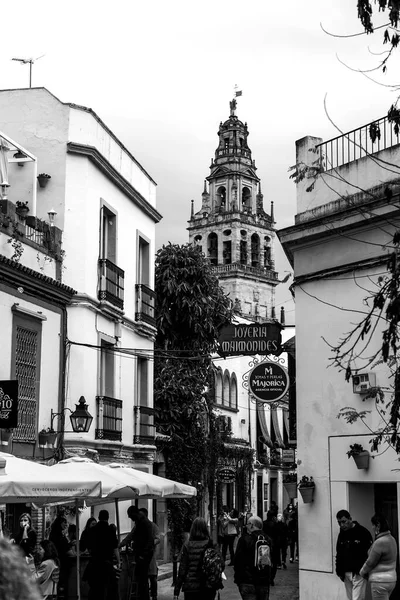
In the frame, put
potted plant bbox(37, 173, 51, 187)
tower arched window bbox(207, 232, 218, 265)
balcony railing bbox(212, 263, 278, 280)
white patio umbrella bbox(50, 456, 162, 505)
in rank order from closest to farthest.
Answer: white patio umbrella bbox(50, 456, 162, 505) < potted plant bbox(37, 173, 51, 187) < balcony railing bbox(212, 263, 278, 280) < tower arched window bbox(207, 232, 218, 265)

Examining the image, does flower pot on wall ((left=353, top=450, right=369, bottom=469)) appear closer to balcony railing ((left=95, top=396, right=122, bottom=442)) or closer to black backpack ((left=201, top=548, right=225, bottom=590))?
black backpack ((left=201, top=548, right=225, bottom=590))

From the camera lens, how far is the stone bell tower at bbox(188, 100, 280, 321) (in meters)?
98.8

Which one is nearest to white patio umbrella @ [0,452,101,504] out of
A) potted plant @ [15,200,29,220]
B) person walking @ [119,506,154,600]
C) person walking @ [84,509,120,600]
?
person walking @ [84,509,120,600]

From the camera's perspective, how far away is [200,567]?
11.2 m

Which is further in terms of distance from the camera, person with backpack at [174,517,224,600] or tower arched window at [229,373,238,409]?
tower arched window at [229,373,238,409]

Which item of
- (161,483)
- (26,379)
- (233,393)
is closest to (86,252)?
(26,379)

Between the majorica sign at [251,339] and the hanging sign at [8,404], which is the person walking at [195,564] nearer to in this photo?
the majorica sign at [251,339]

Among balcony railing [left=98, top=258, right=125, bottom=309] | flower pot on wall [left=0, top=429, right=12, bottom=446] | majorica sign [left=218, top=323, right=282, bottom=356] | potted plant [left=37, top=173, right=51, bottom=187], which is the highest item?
potted plant [left=37, top=173, right=51, bottom=187]

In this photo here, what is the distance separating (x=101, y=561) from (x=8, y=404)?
322 centimetres

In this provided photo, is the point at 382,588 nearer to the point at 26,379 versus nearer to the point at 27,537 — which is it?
the point at 27,537

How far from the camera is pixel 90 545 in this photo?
14805 mm

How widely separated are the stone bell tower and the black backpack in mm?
86682

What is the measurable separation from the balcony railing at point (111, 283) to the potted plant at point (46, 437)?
3.87 m

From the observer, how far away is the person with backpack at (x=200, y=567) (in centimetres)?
1115
